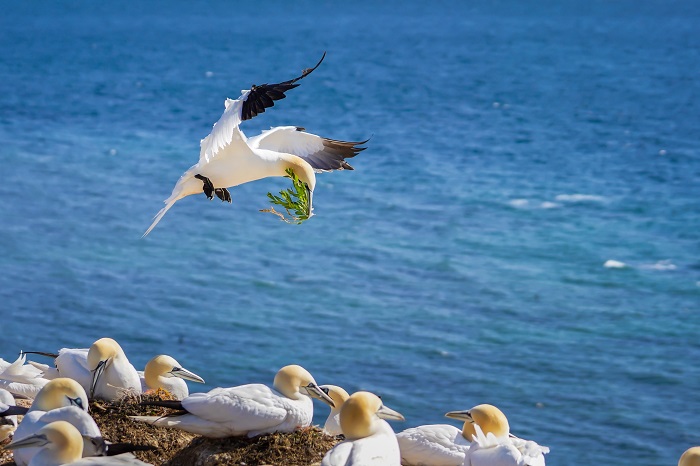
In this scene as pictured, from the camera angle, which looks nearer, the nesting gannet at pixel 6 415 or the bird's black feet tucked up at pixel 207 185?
the nesting gannet at pixel 6 415

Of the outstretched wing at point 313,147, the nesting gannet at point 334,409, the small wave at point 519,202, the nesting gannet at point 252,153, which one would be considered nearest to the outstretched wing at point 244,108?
the nesting gannet at point 252,153

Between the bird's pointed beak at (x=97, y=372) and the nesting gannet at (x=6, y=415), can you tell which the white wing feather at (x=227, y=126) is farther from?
the nesting gannet at (x=6, y=415)

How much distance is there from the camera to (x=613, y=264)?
24641 millimetres

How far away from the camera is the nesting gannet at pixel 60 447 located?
601cm

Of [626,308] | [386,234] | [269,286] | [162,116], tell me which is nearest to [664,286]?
[626,308]

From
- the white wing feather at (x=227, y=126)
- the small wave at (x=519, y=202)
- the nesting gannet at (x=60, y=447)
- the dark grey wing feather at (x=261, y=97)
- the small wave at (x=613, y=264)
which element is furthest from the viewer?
the small wave at (x=519, y=202)

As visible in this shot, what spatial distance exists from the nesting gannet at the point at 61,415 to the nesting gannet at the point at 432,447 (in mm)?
1970

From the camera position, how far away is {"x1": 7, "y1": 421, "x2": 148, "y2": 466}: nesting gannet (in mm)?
6008

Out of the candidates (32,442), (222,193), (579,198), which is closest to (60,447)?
(32,442)

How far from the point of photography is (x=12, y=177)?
3036 cm

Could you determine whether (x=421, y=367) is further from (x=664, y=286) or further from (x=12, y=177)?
(x=12, y=177)

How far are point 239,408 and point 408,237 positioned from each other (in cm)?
1898

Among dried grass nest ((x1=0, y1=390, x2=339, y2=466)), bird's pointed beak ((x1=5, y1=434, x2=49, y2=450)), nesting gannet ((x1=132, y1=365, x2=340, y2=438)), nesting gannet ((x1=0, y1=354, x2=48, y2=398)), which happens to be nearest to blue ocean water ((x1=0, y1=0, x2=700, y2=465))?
nesting gannet ((x1=0, y1=354, x2=48, y2=398))

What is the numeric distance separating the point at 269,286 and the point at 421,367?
16.3 feet
